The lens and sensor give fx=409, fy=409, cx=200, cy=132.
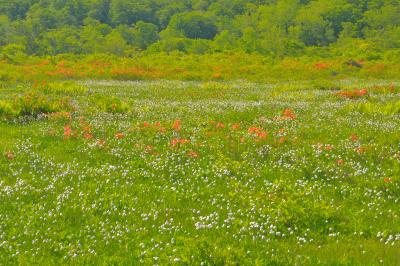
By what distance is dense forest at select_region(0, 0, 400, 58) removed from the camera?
101500mm

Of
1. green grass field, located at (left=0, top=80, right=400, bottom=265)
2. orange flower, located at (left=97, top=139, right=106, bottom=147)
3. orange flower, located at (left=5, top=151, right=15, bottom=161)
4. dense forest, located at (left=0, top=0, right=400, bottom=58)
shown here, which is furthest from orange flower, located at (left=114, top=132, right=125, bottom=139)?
dense forest, located at (left=0, top=0, right=400, bottom=58)

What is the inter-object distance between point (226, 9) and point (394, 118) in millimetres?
167667

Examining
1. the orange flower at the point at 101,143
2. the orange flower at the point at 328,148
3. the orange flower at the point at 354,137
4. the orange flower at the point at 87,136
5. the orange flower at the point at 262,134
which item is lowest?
the orange flower at the point at 87,136

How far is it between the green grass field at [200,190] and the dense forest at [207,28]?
6807 centimetres

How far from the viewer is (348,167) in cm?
1264

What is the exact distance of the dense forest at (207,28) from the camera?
101500 millimetres

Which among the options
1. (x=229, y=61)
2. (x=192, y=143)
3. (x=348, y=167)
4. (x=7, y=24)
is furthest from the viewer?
(x=7, y=24)

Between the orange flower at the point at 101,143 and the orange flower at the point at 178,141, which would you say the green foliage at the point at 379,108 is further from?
the orange flower at the point at 101,143

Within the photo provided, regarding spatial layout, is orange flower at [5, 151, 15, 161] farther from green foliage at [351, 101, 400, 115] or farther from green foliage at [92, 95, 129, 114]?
green foliage at [351, 101, 400, 115]

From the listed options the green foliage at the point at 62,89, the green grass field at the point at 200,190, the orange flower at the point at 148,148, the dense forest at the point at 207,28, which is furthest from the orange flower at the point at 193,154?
the dense forest at the point at 207,28

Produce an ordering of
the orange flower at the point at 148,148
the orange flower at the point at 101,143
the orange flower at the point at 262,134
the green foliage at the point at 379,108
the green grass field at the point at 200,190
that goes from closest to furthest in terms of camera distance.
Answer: the green grass field at the point at 200,190 → the orange flower at the point at 148,148 → the orange flower at the point at 101,143 → the orange flower at the point at 262,134 → the green foliage at the point at 379,108

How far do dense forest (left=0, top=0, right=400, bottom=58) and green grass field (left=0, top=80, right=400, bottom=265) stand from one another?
223ft

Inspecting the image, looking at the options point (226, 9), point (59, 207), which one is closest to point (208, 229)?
point (59, 207)

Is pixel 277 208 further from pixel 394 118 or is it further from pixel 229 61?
pixel 229 61
